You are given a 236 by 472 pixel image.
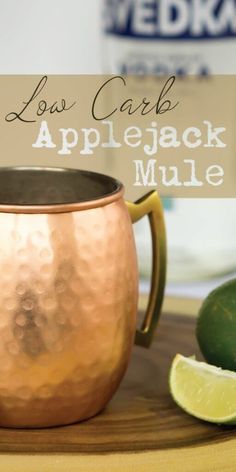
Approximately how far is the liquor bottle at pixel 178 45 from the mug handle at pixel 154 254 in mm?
498

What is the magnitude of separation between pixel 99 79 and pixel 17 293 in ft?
2.44

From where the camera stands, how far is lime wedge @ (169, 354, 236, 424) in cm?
54

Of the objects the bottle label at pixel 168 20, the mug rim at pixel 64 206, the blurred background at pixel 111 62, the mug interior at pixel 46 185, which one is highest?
the mug rim at pixel 64 206

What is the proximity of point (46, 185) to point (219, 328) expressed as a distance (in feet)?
0.47

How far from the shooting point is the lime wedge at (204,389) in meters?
0.54

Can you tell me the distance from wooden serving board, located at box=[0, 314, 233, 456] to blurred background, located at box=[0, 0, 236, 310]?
22.0 inches

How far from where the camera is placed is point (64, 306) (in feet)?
1.66

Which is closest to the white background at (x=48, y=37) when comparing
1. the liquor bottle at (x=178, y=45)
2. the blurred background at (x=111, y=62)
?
the blurred background at (x=111, y=62)

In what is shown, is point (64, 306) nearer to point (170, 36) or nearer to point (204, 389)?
point (204, 389)

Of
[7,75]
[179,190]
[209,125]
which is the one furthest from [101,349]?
[7,75]

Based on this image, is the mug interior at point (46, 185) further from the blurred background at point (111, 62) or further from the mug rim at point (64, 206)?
the blurred background at point (111, 62)

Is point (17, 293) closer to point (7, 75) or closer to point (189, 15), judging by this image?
point (189, 15)

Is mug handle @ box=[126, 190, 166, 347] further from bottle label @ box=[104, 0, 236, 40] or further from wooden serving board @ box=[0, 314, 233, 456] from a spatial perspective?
bottle label @ box=[104, 0, 236, 40]

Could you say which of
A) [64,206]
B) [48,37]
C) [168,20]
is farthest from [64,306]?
[48,37]
